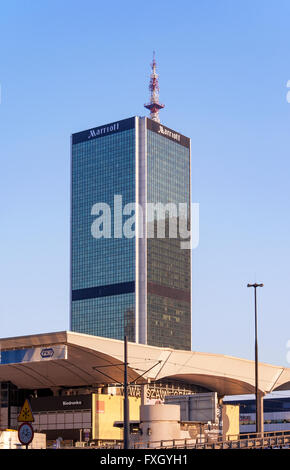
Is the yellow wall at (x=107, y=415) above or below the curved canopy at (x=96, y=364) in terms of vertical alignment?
below

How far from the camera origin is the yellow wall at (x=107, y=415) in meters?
99.2

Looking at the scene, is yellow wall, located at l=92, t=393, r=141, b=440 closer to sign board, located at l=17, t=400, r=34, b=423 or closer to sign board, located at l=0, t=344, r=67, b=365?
sign board, located at l=0, t=344, r=67, b=365

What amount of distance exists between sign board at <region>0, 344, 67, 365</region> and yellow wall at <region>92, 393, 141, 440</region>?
844cm

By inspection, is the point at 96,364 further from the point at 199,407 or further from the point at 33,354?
the point at 199,407

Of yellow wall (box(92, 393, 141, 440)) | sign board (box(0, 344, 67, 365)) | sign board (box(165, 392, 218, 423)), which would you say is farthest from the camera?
yellow wall (box(92, 393, 141, 440))

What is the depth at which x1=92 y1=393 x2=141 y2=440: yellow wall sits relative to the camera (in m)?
99.2

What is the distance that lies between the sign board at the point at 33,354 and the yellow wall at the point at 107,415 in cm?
844

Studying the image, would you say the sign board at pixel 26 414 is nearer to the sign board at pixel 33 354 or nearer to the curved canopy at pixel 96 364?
the curved canopy at pixel 96 364

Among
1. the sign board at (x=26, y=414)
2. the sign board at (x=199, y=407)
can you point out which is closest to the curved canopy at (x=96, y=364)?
the sign board at (x=199, y=407)

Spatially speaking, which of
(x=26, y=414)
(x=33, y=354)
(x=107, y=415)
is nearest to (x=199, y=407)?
(x=107, y=415)

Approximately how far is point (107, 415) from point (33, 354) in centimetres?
1217

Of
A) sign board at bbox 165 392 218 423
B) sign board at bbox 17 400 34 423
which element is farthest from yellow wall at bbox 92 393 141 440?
sign board at bbox 17 400 34 423

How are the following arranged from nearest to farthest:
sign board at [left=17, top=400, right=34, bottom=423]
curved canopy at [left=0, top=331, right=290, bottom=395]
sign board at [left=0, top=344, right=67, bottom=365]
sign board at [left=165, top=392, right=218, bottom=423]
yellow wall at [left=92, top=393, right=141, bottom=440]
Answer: sign board at [left=17, top=400, right=34, bottom=423] → sign board at [left=165, top=392, right=218, bottom=423] → sign board at [left=0, top=344, right=67, bottom=365] → curved canopy at [left=0, top=331, right=290, bottom=395] → yellow wall at [left=92, top=393, right=141, bottom=440]

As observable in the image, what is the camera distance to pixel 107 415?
101312 millimetres
